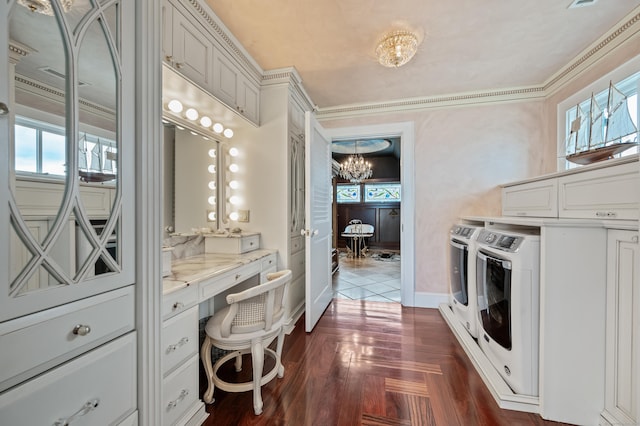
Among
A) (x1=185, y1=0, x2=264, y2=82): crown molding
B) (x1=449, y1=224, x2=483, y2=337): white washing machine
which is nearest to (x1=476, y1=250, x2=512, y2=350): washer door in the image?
(x1=449, y1=224, x2=483, y2=337): white washing machine

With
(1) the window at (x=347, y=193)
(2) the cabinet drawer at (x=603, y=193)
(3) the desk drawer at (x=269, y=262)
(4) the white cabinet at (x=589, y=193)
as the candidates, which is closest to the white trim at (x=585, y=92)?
(4) the white cabinet at (x=589, y=193)

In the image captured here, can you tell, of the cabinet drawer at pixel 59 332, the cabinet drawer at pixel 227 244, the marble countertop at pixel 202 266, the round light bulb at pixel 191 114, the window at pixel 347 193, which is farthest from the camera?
the window at pixel 347 193

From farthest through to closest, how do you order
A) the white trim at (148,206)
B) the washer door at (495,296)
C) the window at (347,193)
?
1. the window at (347,193)
2. the washer door at (495,296)
3. the white trim at (148,206)

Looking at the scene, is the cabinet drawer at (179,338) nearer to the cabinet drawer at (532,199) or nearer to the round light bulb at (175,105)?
the round light bulb at (175,105)

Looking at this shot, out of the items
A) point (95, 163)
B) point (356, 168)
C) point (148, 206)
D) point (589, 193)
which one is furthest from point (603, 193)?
point (356, 168)

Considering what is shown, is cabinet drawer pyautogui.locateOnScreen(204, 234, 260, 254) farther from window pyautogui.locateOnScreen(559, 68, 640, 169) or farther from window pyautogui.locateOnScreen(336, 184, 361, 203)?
window pyautogui.locateOnScreen(336, 184, 361, 203)

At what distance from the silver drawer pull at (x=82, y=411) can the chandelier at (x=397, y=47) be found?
254cm

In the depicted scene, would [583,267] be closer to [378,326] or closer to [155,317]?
[378,326]

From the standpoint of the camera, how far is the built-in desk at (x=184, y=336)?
1162 millimetres

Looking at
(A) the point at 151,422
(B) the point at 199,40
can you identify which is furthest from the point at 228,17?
(A) the point at 151,422

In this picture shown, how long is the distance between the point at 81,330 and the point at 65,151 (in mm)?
541

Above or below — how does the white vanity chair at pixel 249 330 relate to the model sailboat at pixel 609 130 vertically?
below

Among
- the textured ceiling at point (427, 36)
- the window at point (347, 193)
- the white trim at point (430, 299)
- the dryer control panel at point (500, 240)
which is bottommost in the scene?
the white trim at point (430, 299)

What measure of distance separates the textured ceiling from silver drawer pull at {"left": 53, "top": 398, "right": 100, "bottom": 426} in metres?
2.14
